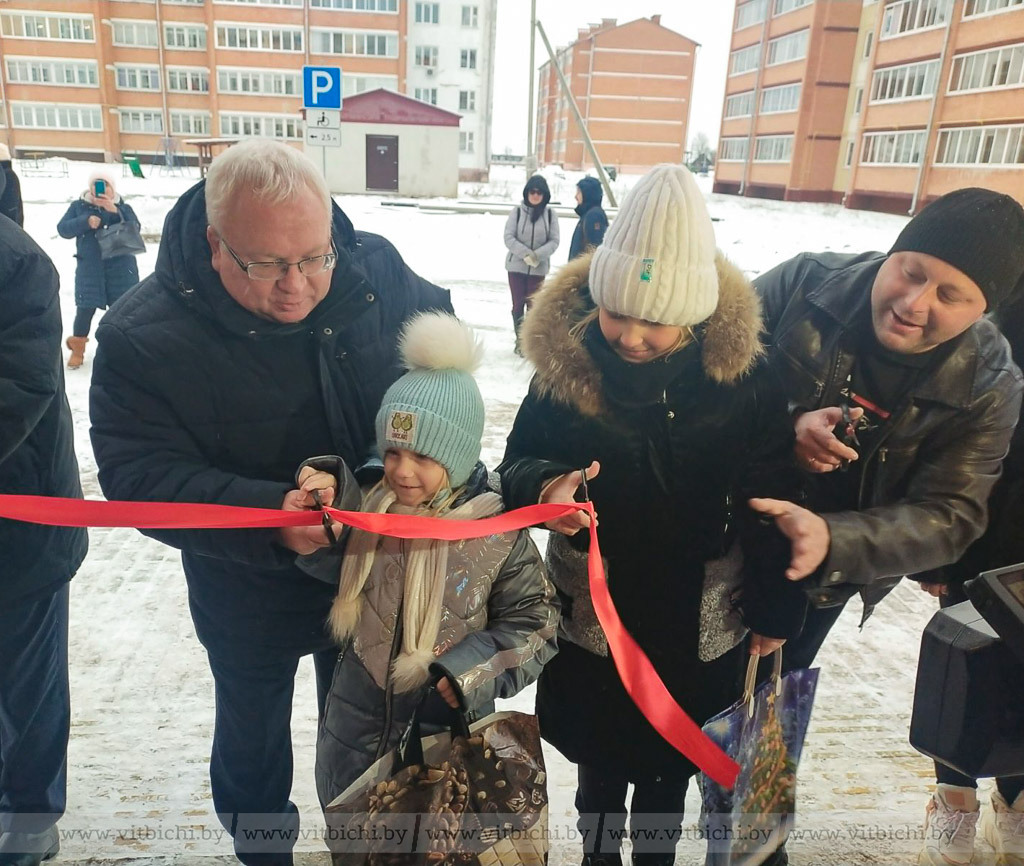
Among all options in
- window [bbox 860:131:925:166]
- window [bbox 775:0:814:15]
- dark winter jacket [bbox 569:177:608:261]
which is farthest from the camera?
window [bbox 775:0:814:15]

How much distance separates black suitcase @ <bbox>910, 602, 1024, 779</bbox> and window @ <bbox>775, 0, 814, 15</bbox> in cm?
3500

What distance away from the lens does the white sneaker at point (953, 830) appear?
229 cm

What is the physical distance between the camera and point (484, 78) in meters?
40.5

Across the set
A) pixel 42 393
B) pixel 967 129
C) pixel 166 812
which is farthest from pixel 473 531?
pixel 967 129

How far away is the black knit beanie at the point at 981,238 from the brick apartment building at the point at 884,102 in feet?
14.4

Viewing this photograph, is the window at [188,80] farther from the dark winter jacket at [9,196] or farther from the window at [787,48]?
the dark winter jacket at [9,196]

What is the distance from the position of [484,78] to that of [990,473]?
44.2 meters

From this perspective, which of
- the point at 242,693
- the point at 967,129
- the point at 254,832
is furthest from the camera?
the point at 967,129

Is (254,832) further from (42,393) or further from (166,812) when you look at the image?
(42,393)

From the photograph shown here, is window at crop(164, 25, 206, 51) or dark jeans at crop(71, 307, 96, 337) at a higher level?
window at crop(164, 25, 206, 51)

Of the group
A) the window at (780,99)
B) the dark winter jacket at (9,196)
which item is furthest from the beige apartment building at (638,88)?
the dark winter jacket at (9,196)

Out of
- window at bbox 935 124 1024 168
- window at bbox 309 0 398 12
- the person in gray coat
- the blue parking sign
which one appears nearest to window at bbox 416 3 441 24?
window at bbox 309 0 398 12

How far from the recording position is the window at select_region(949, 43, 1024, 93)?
47.6 feet

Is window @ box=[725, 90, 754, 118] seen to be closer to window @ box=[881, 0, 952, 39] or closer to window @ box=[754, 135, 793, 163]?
window @ box=[754, 135, 793, 163]
